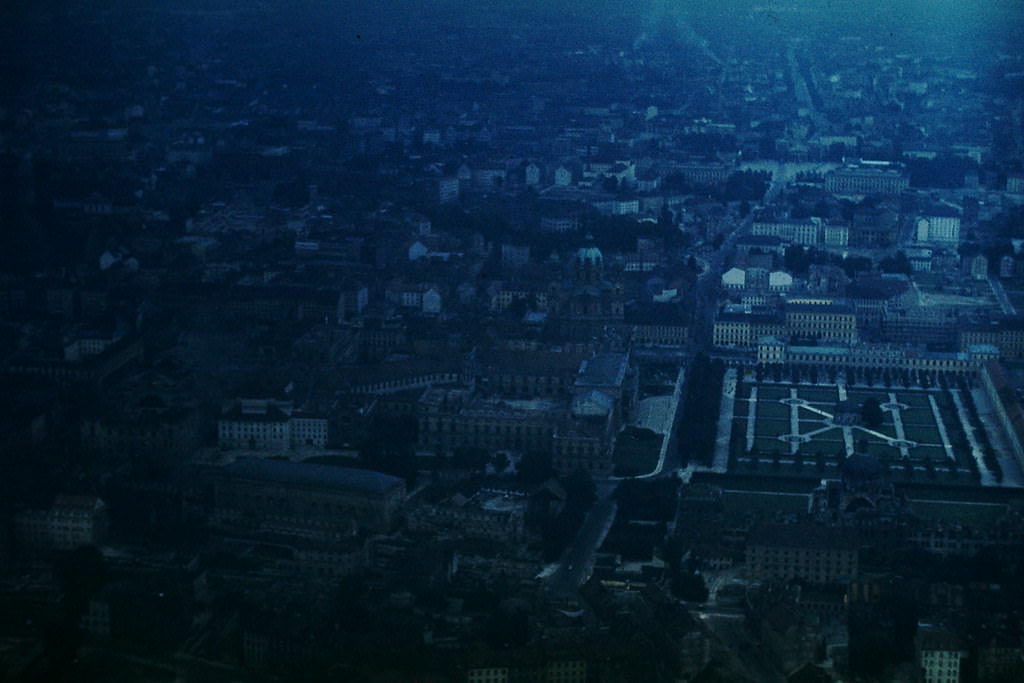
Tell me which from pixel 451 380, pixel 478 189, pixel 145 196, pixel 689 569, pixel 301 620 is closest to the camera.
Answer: pixel 301 620

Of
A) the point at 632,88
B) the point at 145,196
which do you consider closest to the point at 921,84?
the point at 632,88

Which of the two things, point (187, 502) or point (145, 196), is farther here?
point (145, 196)

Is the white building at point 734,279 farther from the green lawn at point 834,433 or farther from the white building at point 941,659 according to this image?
the white building at point 941,659

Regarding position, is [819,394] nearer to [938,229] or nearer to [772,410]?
[772,410]

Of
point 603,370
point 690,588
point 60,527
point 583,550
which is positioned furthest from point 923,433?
point 60,527

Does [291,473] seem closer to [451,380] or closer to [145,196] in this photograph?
[451,380]

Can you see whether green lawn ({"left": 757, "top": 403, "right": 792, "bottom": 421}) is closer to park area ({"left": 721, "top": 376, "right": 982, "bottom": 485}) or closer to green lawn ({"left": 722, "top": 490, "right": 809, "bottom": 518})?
park area ({"left": 721, "top": 376, "right": 982, "bottom": 485})

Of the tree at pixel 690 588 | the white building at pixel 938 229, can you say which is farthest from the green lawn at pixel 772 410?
the white building at pixel 938 229
